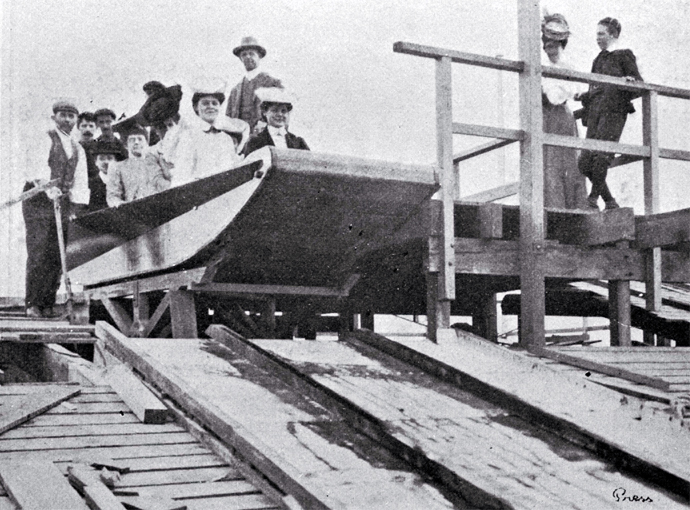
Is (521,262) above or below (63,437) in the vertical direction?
above

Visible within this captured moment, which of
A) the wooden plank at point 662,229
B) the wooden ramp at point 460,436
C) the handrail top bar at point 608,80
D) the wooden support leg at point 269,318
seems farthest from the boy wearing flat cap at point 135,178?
the wooden plank at point 662,229

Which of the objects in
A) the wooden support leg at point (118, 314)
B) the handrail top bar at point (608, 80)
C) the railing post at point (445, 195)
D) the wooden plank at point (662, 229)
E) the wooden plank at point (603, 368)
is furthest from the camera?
the wooden support leg at point (118, 314)

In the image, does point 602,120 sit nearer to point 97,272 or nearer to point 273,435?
point 97,272

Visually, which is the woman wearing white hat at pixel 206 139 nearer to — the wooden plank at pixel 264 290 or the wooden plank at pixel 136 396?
the wooden plank at pixel 264 290

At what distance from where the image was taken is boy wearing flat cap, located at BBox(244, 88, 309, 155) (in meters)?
7.63

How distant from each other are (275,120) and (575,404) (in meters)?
3.49

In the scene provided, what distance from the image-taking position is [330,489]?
12.8 ft

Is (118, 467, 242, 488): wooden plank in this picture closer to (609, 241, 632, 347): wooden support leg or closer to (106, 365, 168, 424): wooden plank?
(106, 365, 168, 424): wooden plank

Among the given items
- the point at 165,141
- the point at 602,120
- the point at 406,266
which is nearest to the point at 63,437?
the point at 406,266

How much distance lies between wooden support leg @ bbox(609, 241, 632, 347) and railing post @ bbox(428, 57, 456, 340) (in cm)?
165

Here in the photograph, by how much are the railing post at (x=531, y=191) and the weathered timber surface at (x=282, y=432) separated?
96.6 inches

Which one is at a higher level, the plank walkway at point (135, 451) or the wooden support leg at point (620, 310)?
the wooden support leg at point (620, 310)

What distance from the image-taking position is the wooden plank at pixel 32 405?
4477mm

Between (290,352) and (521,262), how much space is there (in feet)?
6.97
